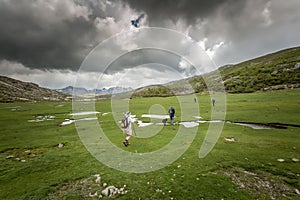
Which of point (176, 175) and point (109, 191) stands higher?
point (176, 175)

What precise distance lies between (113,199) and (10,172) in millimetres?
9706

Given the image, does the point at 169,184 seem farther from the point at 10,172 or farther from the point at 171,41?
the point at 171,41

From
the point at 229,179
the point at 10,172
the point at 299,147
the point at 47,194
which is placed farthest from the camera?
the point at 299,147

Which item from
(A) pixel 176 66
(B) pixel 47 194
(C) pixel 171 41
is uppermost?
(C) pixel 171 41

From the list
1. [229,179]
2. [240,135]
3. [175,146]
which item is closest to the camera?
[229,179]

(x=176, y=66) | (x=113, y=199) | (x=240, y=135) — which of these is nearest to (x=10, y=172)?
(x=113, y=199)

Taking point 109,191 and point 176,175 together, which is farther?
point 176,175

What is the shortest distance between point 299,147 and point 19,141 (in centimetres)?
3335

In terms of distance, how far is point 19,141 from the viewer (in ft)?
73.4

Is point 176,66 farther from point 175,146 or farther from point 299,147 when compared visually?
point 299,147

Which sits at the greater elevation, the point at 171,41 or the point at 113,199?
the point at 171,41

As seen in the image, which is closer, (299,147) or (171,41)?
(299,147)

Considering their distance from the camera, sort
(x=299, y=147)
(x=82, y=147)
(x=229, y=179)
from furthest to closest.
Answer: (x=82, y=147)
(x=299, y=147)
(x=229, y=179)

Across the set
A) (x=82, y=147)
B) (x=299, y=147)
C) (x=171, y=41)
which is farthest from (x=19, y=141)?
(x=299, y=147)
